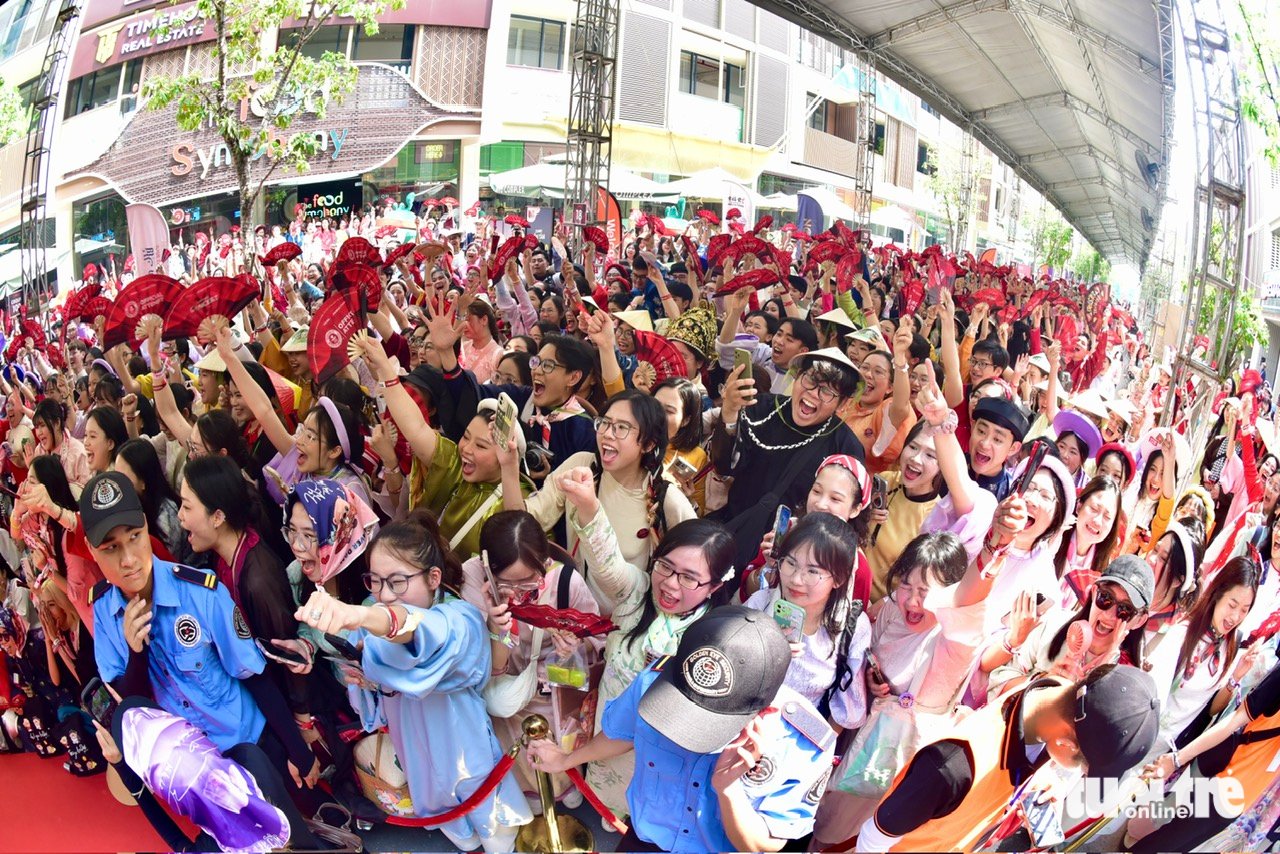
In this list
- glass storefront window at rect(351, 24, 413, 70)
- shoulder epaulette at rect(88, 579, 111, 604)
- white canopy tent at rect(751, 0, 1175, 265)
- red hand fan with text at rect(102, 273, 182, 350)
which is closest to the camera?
shoulder epaulette at rect(88, 579, 111, 604)

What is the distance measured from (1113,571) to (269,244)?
4485 mm

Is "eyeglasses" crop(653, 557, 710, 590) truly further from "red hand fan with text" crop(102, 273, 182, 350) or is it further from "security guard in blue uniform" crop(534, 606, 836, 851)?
"red hand fan with text" crop(102, 273, 182, 350)

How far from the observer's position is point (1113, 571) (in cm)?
202

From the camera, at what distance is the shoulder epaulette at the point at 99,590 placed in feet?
6.79

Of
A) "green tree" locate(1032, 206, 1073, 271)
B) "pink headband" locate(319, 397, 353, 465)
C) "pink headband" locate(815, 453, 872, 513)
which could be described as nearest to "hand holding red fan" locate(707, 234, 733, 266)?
"green tree" locate(1032, 206, 1073, 271)

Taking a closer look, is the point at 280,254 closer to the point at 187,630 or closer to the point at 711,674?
the point at 187,630

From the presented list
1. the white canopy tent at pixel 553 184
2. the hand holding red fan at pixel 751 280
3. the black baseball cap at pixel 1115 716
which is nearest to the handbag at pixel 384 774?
the black baseball cap at pixel 1115 716

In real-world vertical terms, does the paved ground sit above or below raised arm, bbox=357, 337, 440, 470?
below

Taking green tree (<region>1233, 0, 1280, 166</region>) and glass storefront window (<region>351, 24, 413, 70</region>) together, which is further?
glass storefront window (<region>351, 24, 413, 70</region>)

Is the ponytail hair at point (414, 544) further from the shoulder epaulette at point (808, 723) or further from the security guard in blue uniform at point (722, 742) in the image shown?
the shoulder epaulette at point (808, 723)

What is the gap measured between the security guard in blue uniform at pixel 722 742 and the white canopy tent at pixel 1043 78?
117 inches

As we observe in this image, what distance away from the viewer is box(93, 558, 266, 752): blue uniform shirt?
6.74 ft

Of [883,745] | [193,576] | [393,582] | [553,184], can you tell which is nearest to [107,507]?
[193,576]

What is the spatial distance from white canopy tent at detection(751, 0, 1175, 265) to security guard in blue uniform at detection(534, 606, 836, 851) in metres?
2.97
